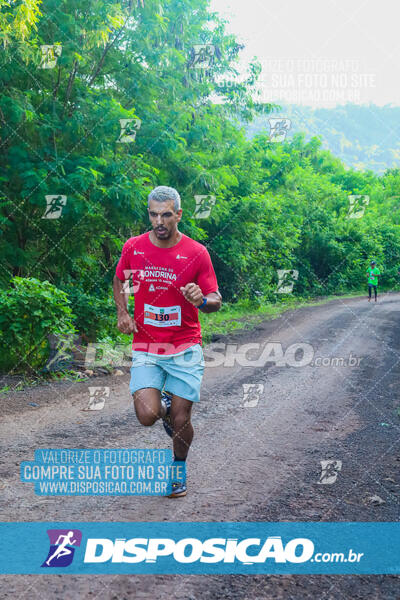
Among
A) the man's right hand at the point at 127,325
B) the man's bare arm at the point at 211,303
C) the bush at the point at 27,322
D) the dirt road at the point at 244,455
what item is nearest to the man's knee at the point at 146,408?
the man's right hand at the point at 127,325

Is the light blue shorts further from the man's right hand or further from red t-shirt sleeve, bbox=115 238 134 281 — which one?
red t-shirt sleeve, bbox=115 238 134 281

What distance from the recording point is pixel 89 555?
3387 mm

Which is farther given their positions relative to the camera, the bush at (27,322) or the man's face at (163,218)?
the bush at (27,322)

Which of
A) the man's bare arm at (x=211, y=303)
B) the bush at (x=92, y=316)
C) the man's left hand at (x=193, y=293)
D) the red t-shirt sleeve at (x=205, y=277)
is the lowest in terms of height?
the bush at (x=92, y=316)

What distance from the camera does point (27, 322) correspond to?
352 inches

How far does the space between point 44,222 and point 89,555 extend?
958 centimetres

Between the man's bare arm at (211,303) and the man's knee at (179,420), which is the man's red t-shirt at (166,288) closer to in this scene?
the man's bare arm at (211,303)

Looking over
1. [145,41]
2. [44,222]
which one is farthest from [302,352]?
[145,41]

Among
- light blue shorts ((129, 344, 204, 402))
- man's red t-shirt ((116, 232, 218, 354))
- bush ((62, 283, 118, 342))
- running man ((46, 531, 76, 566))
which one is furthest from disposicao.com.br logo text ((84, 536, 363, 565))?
bush ((62, 283, 118, 342))

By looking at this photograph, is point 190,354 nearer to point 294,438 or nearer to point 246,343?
point 294,438

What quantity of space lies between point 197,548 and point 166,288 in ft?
5.69

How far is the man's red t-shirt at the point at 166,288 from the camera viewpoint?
13.6 feet

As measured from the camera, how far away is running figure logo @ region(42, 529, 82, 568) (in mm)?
3309

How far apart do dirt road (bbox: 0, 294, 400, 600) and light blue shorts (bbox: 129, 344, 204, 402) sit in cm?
83
